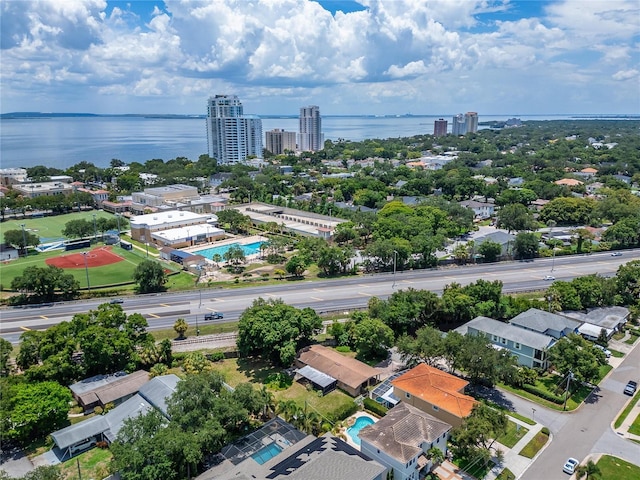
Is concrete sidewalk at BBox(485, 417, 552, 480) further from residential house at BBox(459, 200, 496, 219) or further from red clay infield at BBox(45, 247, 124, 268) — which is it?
residential house at BBox(459, 200, 496, 219)

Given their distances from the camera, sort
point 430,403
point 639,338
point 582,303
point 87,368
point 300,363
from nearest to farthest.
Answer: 1. point 430,403
2. point 87,368
3. point 300,363
4. point 639,338
5. point 582,303

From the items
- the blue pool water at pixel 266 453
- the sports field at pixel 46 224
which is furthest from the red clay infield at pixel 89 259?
the blue pool water at pixel 266 453

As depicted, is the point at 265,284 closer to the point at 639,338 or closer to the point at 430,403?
the point at 430,403

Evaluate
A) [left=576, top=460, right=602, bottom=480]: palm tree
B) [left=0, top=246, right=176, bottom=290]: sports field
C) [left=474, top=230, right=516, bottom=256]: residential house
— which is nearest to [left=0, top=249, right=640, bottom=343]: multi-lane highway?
[left=474, top=230, right=516, bottom=256]: residential house

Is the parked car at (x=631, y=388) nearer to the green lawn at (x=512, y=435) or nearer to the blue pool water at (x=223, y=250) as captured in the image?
the green lawn at (x=512, y=435)

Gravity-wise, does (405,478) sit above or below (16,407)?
below

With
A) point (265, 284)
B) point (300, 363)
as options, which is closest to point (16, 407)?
point (300, 363)
